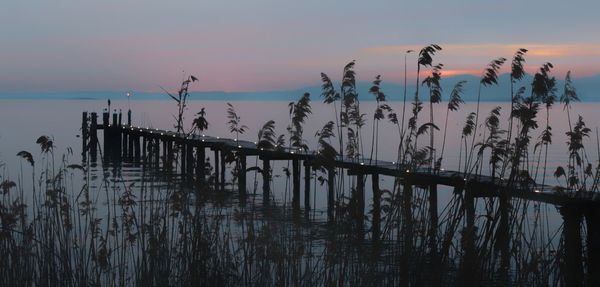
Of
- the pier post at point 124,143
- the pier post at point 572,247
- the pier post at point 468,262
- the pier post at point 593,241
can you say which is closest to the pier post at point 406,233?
the pier post at point 468,262

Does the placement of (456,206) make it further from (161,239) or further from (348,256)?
(161,239)

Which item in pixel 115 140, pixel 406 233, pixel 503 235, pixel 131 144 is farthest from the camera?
pixel 115 140

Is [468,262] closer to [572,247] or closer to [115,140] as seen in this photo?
[572,247]

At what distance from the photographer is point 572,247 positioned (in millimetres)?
6688

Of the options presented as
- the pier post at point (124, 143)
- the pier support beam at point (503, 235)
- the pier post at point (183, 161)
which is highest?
the pier support beam at point (503, 235)

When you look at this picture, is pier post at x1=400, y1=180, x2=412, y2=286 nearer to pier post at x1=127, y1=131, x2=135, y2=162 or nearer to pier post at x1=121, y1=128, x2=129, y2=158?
pier post at x1=127, y1=131, x2=135, y2=162

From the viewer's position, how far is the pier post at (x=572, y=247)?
6.01 metres

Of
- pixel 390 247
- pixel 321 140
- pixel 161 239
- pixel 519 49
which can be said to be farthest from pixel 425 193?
pixel 161 239

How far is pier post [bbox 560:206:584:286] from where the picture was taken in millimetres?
6012

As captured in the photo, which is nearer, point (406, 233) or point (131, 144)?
point (406, 233)

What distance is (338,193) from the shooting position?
6676 millimetres

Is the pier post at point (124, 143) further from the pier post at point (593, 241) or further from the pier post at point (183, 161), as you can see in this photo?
the pier post at point (593, 241)

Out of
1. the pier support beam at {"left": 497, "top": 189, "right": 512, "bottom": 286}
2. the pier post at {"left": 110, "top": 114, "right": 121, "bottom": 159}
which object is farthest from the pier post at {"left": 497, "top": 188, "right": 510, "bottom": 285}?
the pier post at {"left": 110, "top": 114, "right": 121, "bottom": 159}

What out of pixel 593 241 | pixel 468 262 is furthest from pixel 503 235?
pixel 593 241
